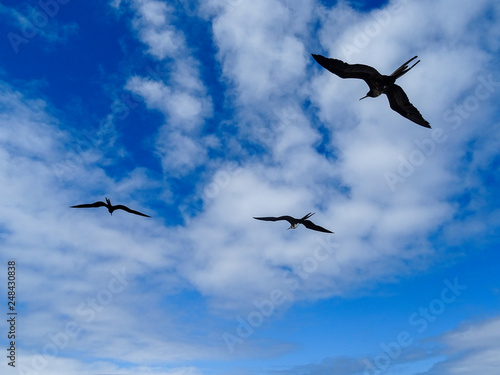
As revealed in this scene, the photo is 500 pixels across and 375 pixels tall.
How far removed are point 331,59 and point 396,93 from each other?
555 cm

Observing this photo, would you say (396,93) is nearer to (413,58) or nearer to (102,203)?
(413,58)

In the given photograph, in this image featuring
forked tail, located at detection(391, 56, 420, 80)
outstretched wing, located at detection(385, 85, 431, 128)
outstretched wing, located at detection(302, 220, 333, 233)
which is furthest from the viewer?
outstretched wing, located at detection(302, 220, 333, 233)

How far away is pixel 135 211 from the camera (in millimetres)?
35750

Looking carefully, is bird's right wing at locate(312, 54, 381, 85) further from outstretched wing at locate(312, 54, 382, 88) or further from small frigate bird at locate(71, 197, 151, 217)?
small frigate bird at locate(71, 197, 151, 217)

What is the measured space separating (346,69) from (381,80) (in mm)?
2610

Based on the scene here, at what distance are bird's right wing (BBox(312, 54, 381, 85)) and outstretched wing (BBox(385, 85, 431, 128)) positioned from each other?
96.4 inches

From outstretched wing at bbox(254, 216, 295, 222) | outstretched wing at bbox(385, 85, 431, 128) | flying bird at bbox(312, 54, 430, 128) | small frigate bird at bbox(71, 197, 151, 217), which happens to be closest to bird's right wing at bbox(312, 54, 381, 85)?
flying bird at bbox(312, 54, 430, 128)

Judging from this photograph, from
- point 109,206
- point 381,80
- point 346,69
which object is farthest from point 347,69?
point 109,206

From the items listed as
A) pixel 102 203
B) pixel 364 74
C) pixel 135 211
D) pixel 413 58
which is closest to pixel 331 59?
pixel 364 74

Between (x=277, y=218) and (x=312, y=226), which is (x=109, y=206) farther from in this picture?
(x=312, y=226)

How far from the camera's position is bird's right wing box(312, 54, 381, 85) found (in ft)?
76.6

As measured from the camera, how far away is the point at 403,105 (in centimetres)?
2661

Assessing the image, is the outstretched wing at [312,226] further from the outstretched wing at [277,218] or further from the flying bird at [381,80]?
the flying bird at [381,80]

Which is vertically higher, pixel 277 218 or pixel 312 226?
pixel 277 218
